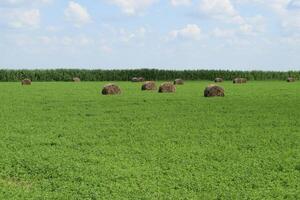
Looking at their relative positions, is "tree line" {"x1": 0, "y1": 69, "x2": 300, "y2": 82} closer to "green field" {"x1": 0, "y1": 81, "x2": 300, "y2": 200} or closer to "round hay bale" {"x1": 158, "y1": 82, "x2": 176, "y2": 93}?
"round hay bale" {"x1": 158, "y1": 82, "x2": 176, "y2": 93}

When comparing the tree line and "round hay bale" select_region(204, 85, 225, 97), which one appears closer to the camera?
"round hay bale" select_region(204, 85, 225, 97)

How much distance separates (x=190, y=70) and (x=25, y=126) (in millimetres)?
59751

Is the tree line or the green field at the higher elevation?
the tree line

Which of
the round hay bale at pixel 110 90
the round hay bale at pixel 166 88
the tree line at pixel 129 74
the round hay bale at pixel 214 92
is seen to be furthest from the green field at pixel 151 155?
the tree line at pixel 129 74

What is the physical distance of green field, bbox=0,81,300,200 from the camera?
27.6 ft

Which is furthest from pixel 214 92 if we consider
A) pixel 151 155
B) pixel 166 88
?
pixel 151 155

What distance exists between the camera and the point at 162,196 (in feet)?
26.3

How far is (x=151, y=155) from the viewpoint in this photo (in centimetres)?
1088

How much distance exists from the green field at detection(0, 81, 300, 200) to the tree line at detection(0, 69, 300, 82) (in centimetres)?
5492

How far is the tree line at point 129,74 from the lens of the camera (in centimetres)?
7269

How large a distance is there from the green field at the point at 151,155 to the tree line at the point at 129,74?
180 ft

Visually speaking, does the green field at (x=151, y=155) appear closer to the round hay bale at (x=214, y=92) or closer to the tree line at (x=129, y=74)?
the round hay bale at (x=214, y=92)

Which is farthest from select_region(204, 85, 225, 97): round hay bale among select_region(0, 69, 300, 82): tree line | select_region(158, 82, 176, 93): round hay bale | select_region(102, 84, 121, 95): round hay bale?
select_region(0, 69, 300, 82): tree line

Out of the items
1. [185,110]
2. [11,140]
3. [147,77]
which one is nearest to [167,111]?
[185,110]
